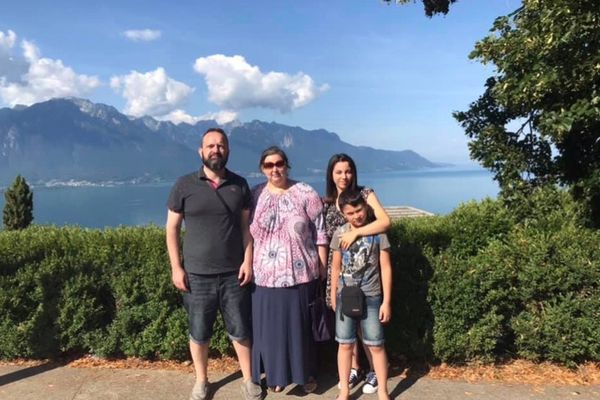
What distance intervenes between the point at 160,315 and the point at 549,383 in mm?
3657

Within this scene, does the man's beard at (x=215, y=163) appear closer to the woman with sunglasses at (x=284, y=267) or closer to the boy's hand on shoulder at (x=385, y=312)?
the woman with sunglasses at (x=284, y=267)

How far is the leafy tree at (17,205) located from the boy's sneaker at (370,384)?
1434cm

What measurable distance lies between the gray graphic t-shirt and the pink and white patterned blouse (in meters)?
0.24

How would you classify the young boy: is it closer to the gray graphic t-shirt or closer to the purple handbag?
the gray graphic t-shirt

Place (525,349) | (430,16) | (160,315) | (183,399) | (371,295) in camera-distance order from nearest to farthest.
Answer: (371,295) → (183,399) → (525,349) → (160,315) → (430,16)

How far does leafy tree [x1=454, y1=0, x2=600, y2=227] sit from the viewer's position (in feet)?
12.2

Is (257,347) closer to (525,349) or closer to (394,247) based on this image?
(394,247)

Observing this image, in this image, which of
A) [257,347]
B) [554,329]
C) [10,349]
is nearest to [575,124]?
[554,329]

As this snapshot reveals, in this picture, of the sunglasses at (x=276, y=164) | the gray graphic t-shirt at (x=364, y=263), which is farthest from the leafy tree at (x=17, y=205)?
the gray graphic t-shirt at (x=364, y=263)

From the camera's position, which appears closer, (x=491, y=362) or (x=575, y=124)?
(x=575, y=124)

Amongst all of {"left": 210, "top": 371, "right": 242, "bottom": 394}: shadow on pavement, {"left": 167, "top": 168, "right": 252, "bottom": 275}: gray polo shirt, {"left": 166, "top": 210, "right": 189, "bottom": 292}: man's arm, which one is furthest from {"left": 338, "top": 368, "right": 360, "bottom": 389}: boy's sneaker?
{"left": 166, "top": 210, "right": 189, "bottom": 292}: man's arm

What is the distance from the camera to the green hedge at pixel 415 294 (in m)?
4.39

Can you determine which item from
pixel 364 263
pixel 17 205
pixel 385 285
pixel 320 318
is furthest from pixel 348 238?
pixel 17 205

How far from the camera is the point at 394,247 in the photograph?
462 centimetres
